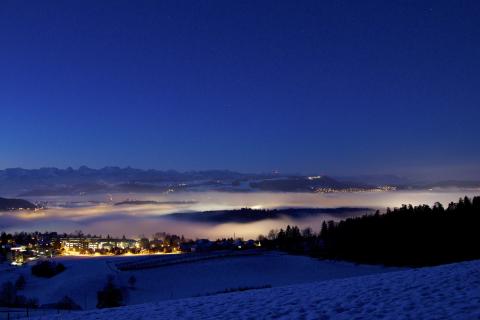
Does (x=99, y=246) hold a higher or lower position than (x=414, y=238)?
lower

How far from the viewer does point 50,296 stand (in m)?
45.1

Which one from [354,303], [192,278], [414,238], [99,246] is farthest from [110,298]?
[99,246]

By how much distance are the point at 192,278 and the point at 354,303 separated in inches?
1668

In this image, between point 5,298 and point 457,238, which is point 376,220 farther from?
point 5,298

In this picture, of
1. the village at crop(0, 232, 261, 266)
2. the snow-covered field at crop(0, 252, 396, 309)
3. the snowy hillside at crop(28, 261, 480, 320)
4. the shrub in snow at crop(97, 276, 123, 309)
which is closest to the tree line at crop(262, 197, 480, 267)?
the snow-covered field at crop(0, 252, 396, 309)

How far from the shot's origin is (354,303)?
1204cm

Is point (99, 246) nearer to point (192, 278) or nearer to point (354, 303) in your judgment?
point (192, 278)

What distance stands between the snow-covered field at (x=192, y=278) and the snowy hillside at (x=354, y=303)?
1014 inches

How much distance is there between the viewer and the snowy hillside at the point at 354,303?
34.4 ft

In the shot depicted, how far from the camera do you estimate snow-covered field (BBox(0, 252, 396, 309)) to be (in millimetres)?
43656

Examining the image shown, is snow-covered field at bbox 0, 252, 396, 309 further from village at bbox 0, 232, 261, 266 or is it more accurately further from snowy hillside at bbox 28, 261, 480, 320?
village at bbox 0, 232, 261, 266

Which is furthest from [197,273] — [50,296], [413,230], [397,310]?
[397,310]

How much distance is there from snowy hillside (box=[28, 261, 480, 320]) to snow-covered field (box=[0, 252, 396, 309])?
84.5ft

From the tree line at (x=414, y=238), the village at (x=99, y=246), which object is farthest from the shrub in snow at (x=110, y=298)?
the village at (x=99, y=246)
